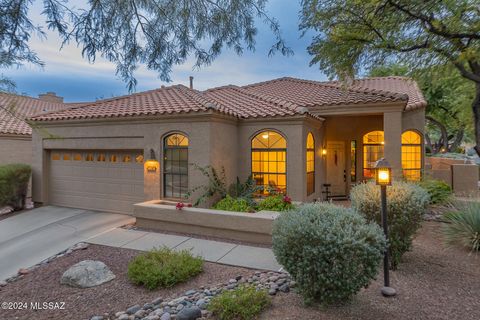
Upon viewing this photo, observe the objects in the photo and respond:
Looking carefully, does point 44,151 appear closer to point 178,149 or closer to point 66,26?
point 178,149

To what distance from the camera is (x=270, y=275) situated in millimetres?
5645

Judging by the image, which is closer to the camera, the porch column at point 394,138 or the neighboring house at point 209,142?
the neighboring house at point 209,142

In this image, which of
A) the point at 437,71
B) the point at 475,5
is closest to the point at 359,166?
the point at 437,71

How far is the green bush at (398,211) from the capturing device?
5.54 m

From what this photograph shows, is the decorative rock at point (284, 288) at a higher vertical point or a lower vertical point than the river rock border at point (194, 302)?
higher

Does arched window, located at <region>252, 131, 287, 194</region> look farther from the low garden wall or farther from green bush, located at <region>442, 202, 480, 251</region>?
green bush, located at <region>442, 202, 480, 251</region>

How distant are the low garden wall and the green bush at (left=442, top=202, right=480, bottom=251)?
4.17 metres

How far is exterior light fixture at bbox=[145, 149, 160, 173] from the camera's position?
404 inches

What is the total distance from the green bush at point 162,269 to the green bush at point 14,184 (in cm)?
864

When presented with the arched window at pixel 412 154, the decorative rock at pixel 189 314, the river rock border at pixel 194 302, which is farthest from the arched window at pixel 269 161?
the decorative rock at pixel 189 314

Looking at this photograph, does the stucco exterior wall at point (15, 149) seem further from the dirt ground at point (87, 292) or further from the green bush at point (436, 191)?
the green bush at point (436, 191)

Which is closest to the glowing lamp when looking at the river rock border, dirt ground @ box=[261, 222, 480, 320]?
dirt ground @ box=[261, 222, 480, 320]

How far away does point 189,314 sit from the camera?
14.2 feet

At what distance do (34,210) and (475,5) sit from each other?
15.3 metres
